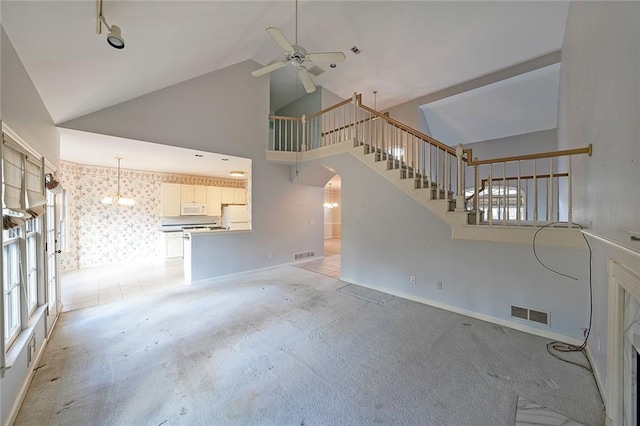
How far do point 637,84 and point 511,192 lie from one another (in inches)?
287

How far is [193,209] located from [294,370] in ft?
21.2

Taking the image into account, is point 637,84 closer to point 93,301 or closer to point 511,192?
point 93,301

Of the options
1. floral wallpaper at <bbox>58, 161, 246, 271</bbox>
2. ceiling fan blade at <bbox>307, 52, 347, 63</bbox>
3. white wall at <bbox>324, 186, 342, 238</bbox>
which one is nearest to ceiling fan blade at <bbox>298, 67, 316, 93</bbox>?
ceiling fan blade at <bbox>307, 52, 347, 63</bbox>

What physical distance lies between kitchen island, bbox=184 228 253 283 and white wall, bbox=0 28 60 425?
7.23ft

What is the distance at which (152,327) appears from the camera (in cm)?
300

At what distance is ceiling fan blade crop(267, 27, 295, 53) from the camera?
2602 mm

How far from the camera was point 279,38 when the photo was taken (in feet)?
8.91

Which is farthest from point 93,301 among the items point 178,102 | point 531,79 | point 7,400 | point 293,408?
point 531,79

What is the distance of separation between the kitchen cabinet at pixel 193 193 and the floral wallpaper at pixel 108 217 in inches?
20.7

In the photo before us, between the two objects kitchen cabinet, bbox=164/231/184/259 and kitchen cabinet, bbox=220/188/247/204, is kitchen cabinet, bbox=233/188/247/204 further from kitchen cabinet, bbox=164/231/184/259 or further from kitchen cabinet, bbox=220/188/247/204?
kitchen cabinet, bbox=164/231/184/259

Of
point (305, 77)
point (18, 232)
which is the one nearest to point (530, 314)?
point (305, 77)

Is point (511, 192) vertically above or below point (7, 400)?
above

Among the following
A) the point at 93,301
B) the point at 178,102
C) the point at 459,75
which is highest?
the point at 459,75

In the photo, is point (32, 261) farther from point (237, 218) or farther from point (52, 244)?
point (237, 218)
